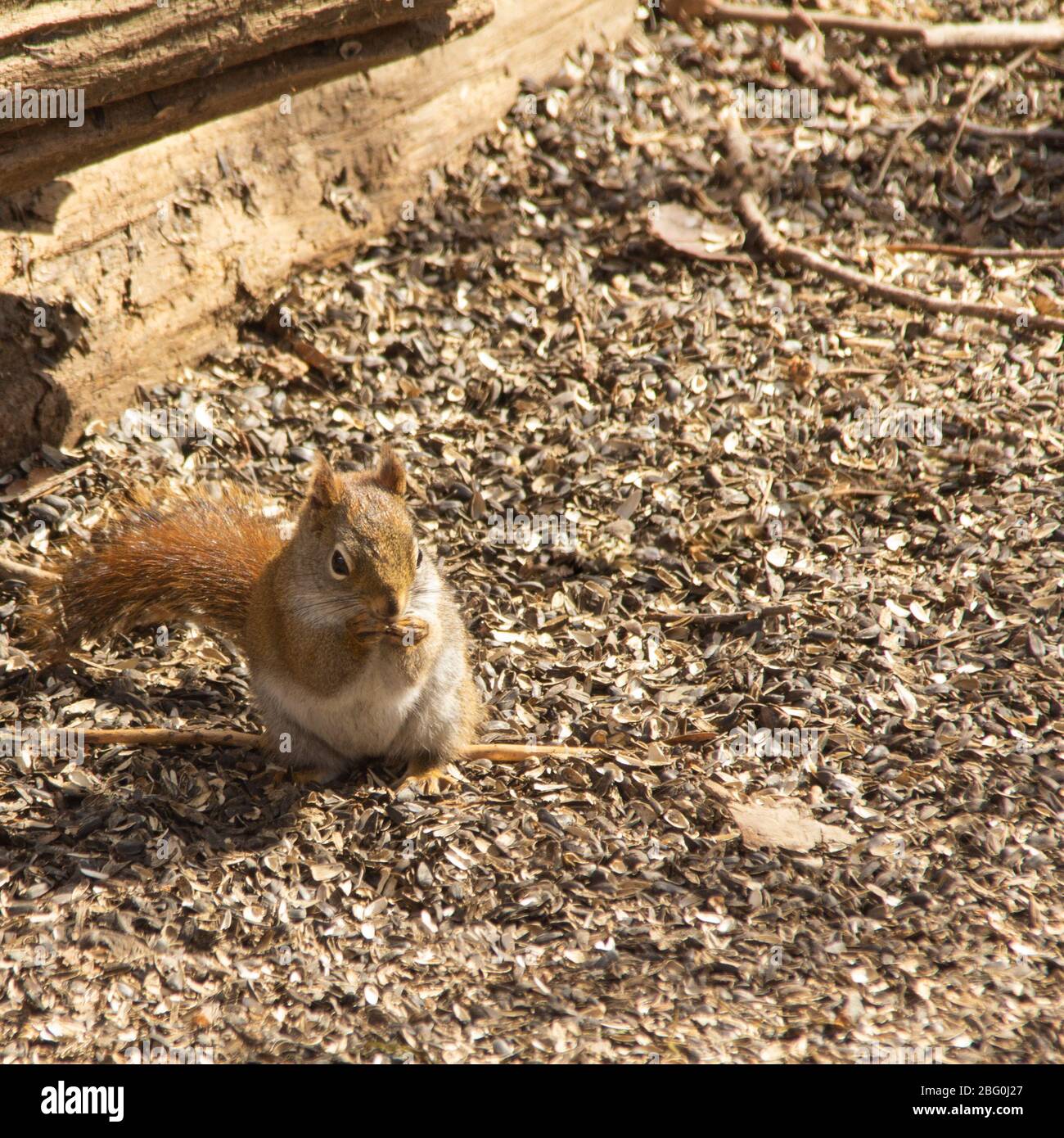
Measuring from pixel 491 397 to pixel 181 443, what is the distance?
1.16 metres

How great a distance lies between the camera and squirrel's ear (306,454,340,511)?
327 cm

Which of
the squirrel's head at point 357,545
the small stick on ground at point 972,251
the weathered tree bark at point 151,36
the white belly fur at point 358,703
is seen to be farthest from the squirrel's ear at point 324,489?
the small stick on ground at point 972,251

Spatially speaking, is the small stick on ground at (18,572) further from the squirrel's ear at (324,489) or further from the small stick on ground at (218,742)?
the squirrel's ear at (324,489)

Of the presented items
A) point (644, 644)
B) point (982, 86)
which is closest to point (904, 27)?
point (982, 86)

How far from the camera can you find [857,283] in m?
5.17

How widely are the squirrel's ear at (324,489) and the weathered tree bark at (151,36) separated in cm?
148

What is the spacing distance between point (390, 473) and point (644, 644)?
1.08m

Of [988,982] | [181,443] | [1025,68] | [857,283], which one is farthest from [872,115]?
[988,982]

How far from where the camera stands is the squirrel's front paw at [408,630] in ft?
10.6

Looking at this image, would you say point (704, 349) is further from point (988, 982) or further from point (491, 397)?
point (988, 982)

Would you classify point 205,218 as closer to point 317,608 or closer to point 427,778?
point 317,608

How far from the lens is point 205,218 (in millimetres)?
4676

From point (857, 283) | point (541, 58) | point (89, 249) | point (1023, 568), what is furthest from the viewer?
point (541, 58)

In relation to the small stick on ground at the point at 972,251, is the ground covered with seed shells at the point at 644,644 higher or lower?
lower
